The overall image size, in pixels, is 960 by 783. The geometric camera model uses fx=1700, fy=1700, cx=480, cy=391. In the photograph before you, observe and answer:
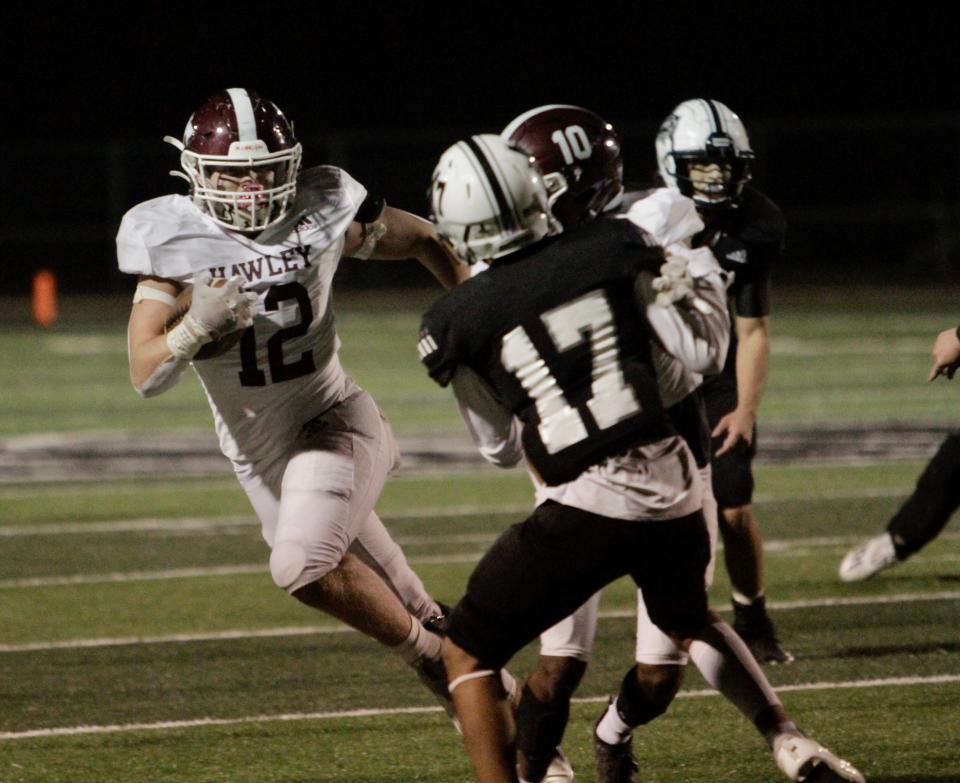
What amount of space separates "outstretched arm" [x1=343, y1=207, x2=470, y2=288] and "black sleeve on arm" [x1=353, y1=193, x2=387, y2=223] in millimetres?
19

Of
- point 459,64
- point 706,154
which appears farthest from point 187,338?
point 459,64

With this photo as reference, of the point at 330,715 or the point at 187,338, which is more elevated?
the point at 187,338

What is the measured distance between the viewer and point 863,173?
72.6ft

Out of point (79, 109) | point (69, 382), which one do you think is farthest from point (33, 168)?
point (69, 382)

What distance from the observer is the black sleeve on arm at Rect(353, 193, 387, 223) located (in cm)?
436

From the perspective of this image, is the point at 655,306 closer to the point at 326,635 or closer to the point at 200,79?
the point at 326,635

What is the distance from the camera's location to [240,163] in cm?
406

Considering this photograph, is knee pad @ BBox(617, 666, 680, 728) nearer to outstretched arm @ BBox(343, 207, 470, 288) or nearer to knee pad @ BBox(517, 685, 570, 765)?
knee pad @ BBox(517, 685, 570, 765)

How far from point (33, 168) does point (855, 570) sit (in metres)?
17.8

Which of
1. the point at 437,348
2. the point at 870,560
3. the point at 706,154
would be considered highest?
the point at 437,348

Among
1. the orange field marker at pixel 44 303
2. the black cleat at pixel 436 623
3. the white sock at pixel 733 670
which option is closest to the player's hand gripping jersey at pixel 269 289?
the black cleat at pixel 436 623

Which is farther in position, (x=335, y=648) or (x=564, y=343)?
(x=335, y=648)

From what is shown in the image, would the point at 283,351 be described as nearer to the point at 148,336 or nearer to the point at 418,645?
the point at 148,336

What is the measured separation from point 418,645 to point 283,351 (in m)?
0.79
